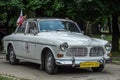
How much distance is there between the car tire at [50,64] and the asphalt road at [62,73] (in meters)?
0.16

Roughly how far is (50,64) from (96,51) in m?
1.52

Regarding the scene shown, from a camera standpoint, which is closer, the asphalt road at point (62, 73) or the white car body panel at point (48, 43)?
the asphalt road at point (62, 73)

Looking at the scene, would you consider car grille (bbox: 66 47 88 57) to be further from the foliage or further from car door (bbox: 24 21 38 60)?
the foliage

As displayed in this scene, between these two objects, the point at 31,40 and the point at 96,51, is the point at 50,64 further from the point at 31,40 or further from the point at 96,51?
the point at 31,40

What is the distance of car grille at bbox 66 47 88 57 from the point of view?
12548 mm

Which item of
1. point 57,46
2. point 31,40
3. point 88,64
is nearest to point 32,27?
point 31,40

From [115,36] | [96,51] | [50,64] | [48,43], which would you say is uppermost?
[48,43]

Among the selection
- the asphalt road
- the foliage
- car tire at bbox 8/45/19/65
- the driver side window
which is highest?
the foliage

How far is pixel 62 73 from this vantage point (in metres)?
13.3

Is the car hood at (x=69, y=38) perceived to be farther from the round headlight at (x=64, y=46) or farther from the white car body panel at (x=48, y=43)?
the round headlight at (x=64, y=46)

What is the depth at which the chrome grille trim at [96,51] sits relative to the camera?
1287 centimetres

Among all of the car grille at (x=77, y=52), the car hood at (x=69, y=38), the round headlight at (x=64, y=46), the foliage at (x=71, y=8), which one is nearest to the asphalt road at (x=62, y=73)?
the car grille at (x=77, y=52)

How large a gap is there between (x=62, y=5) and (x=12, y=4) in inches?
167

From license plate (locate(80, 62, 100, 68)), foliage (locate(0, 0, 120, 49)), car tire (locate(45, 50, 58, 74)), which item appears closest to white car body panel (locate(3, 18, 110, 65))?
license plate (locate(80, 62, 100, 68))
